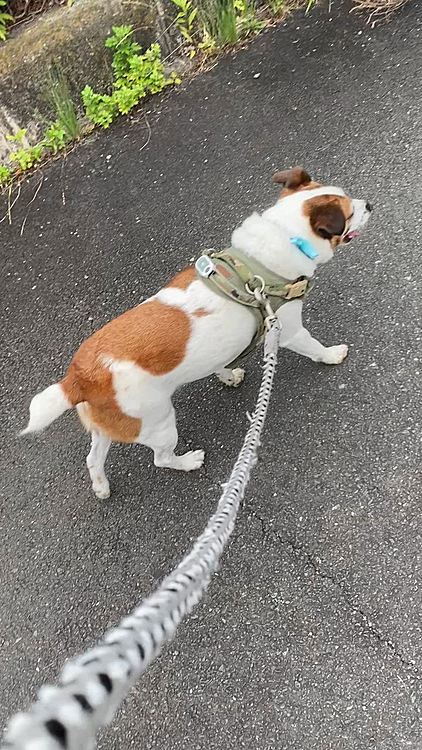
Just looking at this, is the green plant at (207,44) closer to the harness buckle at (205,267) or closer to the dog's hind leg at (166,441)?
the harness buckle at (205,267)

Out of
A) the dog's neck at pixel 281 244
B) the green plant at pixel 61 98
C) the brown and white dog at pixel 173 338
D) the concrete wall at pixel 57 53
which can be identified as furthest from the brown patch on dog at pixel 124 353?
the concrete wall at pixel 57 53

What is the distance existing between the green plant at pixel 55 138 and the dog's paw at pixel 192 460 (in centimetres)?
260

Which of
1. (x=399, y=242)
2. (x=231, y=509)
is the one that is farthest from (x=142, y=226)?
(x=231, y=509)

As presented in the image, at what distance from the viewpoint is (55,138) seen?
4285 mm

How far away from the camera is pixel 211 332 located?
2.35 meters

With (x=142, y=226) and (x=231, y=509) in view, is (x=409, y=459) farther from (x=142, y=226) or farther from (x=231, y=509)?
(x=142, y=226)

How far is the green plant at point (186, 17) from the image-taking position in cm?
430

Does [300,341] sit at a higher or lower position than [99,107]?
lower

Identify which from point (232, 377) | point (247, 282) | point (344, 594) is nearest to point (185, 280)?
point (247, 282)

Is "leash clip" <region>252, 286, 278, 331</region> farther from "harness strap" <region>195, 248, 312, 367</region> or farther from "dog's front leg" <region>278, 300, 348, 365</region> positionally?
"dog's front leg" <region>278, 300, 348, 365</region>

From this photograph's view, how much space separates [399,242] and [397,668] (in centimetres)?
205

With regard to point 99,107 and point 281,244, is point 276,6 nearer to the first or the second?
point 99,107

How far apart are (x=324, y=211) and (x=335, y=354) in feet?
2.41

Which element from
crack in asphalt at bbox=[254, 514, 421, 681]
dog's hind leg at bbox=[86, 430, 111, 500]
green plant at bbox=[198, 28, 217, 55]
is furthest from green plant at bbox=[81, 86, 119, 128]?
crack in asphalt at bbox=[254, 514, 421, 681]
